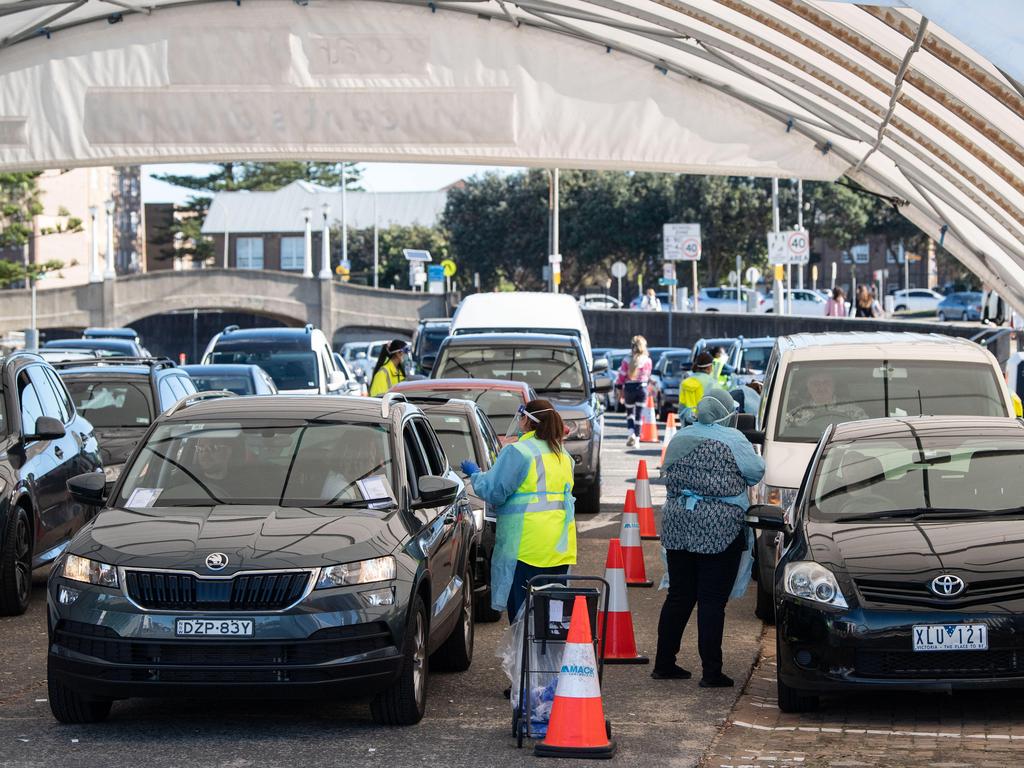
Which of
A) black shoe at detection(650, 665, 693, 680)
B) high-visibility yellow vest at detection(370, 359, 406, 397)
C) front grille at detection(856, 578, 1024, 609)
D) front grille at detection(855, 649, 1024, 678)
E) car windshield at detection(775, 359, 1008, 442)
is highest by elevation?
car windshield at detection(775, 359, 1008, 442)

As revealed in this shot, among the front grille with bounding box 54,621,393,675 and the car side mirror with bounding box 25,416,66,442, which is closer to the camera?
the front grille with bounding box 54,621,393,675

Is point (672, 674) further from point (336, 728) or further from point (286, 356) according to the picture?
point (286, 356)

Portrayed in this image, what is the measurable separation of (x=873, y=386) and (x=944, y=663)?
18.0 ft

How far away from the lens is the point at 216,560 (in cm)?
813

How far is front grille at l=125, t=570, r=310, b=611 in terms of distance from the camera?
26.5 feet

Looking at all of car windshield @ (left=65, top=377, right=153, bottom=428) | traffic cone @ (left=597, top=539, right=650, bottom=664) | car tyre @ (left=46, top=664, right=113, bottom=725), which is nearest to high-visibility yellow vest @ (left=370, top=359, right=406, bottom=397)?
car windshield @ (left=65, top=377, right=153, bottom=428)

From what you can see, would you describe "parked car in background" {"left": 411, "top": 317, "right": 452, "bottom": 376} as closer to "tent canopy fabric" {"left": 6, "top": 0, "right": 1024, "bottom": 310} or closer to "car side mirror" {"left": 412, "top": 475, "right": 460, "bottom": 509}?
"tent canopy fabric" {"left": 6, "top": 0, "right": 1024, "bottom": 310}

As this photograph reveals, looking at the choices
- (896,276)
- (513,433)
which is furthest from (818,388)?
(896,276)

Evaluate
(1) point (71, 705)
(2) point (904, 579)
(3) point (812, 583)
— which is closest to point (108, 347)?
(1) point (71, 705)

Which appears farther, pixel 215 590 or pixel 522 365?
pixel 522 365

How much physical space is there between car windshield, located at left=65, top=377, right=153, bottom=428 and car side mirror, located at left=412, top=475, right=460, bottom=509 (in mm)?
8121

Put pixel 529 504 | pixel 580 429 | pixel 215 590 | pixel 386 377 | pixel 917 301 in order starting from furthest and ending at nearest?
1. pixel 917 301
2. pixel 386 377
3. pixel 580 429
4. pixel 529 504
5. pixel 215 590

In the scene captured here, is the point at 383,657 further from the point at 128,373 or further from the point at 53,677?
the point at 128,373

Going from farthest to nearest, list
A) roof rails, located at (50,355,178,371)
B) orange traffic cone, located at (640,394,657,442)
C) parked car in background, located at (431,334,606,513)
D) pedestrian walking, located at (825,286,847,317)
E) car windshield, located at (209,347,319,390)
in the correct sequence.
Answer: pedestrian walking, located at (825,286,847,317) → orange traffic cone, located at (640,394,657,442) → car windshield, located at (209,347,319,390) → parked car in background, located at (431,334,606,513) → roof rails, located at (50,355,178,371)
